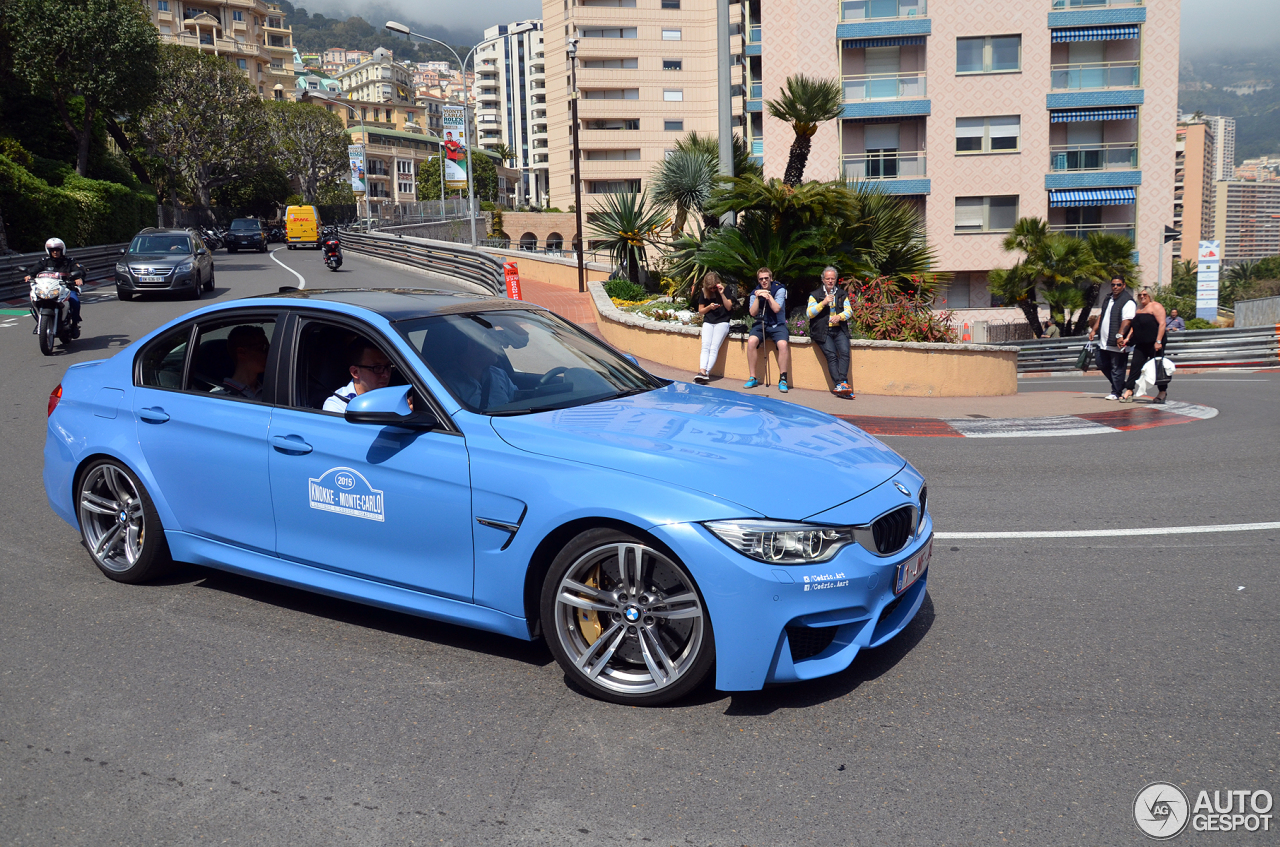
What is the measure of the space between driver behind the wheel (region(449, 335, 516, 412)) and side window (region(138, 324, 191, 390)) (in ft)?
5.49

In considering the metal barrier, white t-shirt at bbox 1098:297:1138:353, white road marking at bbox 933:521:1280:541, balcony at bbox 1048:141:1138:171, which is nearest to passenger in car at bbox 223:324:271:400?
white road marking at bbox 933:521:1280:541

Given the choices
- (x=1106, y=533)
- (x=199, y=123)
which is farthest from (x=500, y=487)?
(x=199, y=123)

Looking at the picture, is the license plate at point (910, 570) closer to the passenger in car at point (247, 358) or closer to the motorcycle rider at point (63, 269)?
the passenger in car at point (247, 358)

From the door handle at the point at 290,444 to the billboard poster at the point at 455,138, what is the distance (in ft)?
126

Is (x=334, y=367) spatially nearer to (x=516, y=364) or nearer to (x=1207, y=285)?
(x=516, y=364)

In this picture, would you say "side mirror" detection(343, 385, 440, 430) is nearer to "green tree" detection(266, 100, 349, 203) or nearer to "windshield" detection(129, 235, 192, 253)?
"windshield" detection(129, 235, 192, 253)

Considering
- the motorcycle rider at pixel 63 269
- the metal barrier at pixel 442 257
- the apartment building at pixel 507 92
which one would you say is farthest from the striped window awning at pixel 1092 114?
the apartment building at pixel 507 92

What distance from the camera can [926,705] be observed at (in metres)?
3.90

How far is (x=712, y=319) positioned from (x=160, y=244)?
15.8 metres

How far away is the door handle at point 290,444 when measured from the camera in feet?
15.2

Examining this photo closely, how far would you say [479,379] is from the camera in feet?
15.4

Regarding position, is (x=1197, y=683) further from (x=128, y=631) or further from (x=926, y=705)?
(x=128, y=631)

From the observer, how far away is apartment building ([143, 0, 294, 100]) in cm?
11169

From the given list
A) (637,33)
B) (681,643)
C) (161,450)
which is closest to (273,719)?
(681,643)
